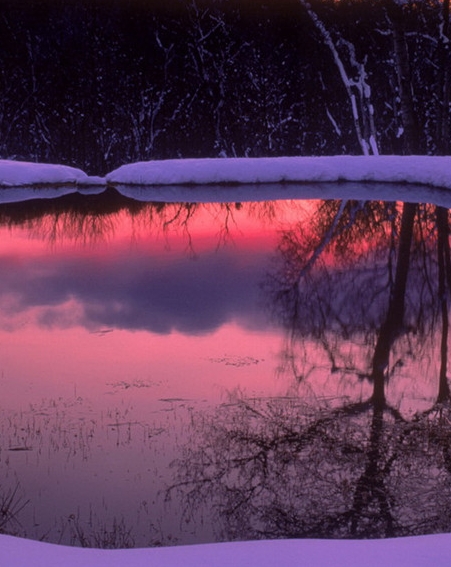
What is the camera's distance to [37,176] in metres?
22.8

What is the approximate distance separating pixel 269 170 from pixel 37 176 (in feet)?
17.7

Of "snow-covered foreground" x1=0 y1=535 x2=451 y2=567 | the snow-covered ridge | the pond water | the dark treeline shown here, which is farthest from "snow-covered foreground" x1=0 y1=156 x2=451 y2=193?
"snow-covered foreground" x1=0 y1=535 x2=451 y2=567

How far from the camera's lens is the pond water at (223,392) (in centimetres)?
484

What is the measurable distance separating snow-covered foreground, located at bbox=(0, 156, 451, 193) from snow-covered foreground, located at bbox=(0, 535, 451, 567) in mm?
18393

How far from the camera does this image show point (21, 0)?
30641 millimetres

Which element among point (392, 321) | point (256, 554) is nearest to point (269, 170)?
point (392, 321)

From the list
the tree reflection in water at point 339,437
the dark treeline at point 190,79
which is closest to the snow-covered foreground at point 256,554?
the tree reflection in water at point 339,437

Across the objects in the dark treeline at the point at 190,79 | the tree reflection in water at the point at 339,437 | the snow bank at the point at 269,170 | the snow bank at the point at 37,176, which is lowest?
the tree reflection in water at the point at 339,437

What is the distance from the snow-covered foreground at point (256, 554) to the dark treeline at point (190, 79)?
86.2 feet

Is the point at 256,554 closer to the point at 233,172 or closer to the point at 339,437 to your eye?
the point at 339,437

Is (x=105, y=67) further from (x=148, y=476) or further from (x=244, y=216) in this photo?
(x=148, y=476)

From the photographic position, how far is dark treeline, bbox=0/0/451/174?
29766 mm

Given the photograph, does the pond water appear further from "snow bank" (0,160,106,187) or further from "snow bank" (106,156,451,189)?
"snow bank" (0,160,106,187)

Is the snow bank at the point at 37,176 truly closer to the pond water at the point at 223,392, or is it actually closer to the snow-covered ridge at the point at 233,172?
the snow-covered ridge at the point at 233,172
